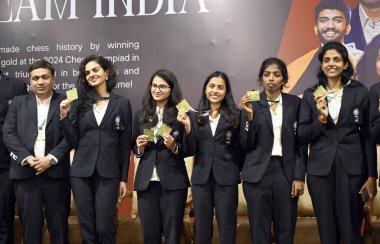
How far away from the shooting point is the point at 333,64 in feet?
12.8

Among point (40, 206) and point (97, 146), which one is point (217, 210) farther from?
point (40, 206)

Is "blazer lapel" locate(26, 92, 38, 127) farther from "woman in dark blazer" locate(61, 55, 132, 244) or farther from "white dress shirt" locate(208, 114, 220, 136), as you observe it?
"white dress shirt" locate(208, 114, 220, 136)

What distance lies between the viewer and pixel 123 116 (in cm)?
417

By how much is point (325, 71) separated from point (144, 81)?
219 cm

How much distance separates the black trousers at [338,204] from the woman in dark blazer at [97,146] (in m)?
1.40

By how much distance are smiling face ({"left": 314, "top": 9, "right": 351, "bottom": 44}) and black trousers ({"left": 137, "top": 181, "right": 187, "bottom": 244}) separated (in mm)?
2180

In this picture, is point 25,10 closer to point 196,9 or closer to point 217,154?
point 196,9

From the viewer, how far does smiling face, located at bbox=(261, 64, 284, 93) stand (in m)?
4.01

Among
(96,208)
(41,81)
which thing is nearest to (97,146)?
(96,208)

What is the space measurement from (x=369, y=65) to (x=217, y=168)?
196 cm

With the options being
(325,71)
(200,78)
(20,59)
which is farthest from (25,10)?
(325,71)

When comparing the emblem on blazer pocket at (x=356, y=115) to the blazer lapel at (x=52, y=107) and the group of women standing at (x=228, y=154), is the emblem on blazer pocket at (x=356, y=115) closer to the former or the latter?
the group of women standing at (x=228, y=154)

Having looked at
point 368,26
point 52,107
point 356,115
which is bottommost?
point 356,115

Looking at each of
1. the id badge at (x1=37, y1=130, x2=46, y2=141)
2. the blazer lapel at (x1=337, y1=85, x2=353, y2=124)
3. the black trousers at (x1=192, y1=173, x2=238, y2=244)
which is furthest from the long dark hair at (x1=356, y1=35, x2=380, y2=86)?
the id badge at (x1=37, y1=130, x2=46, y2=141)
